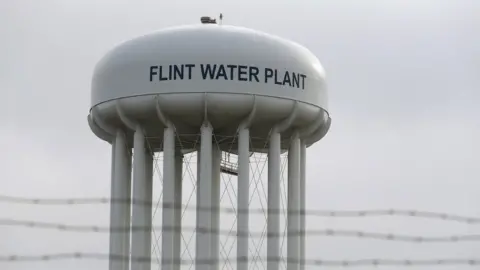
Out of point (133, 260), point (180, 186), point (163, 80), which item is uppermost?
point (163, 80)

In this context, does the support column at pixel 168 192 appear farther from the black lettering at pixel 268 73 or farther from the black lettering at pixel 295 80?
the black lettering at pixel 295 80

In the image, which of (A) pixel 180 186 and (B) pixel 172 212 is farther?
(A) pixel 180 186

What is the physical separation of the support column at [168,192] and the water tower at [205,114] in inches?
1.0

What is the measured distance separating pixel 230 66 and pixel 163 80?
168 centimetres

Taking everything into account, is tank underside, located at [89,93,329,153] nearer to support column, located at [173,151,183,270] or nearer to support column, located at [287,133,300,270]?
support column, located at [287,133,300,270]

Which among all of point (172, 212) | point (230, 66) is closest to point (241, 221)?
point (172, 212)

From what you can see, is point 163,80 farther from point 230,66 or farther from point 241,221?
point 241,221

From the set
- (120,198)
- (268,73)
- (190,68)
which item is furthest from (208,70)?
(120,198)

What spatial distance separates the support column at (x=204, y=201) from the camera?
95.4 ft

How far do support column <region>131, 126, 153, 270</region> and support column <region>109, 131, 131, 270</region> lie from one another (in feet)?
1.51

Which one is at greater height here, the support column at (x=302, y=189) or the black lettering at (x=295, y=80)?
the black lettering at (x=295, y=80)

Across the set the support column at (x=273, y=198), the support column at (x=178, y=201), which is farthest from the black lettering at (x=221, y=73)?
the support column at (x=178, y=201)

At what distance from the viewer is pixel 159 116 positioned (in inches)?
1138

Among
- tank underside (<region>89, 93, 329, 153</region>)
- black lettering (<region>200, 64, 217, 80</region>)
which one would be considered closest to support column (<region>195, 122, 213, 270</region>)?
tank underside (<region>89, 93, 329, 153</region>)
